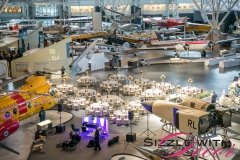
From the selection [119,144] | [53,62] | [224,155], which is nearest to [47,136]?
[119,144]

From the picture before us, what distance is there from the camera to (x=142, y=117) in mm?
21516

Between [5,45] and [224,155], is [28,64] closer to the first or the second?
[5,45]

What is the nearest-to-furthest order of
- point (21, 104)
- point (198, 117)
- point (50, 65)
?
point (198, 117)
point (21, 104)
point (50, 65)

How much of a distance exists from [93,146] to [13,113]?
4540 millimetres

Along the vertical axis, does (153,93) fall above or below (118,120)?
above

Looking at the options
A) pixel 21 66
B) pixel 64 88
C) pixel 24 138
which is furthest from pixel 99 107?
pixel 21 66

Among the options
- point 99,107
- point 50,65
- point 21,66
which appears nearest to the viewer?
point 99,107

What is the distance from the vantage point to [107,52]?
147 feet

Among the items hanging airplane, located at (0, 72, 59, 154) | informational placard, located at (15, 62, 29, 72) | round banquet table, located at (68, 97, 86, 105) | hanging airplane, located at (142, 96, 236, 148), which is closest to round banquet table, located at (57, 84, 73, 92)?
round banquet table, located at (68, 97, 86, 105)

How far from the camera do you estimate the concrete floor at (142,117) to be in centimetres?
1622

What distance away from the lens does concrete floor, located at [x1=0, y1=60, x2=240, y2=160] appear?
16.2 meters

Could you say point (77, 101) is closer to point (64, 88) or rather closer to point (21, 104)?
point (64, 88)

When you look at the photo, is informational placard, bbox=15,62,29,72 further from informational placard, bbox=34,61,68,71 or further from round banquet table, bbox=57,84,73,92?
round banquet table, bbox=57,84,73,92

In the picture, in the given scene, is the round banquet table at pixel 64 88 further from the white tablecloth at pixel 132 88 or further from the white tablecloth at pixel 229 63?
the white tablecloth at pixel 229 63
